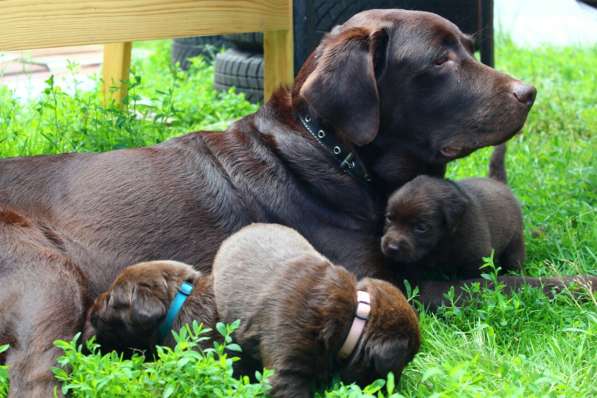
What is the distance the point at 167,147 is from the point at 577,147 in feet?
10.9

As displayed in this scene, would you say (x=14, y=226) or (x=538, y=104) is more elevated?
(x=14, y=226)

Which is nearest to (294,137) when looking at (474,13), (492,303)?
(492,303)

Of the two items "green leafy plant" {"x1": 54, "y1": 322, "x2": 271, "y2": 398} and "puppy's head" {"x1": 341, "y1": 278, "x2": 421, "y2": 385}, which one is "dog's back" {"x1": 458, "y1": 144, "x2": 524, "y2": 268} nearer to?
"puppy's head" {"x1": 341, "y1": 278, "x2": 421, "y2": 385}

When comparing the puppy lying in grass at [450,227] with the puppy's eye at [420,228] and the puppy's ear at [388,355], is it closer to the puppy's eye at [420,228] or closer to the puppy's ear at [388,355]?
the puppy's eye at [420,228]

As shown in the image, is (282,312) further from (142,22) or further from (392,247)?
(142,22)

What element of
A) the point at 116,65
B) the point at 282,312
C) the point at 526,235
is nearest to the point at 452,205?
the point at 526,235

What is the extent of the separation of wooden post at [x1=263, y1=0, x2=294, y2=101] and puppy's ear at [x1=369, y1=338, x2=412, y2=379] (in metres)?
2.66

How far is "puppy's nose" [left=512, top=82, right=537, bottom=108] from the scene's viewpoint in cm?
429

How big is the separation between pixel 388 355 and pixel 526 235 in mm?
2088

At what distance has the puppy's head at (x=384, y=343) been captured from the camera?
129 inches

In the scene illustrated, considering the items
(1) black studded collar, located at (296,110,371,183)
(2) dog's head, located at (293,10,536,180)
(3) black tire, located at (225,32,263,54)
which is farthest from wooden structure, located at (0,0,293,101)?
(3) black tire, located at (225,32,263,54)

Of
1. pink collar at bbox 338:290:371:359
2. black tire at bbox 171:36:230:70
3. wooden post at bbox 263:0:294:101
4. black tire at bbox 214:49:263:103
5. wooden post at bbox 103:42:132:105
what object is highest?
wooden post at bbox 263:0:294:101

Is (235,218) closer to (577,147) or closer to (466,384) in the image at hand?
(466,384)

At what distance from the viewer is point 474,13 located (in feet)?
20.5
